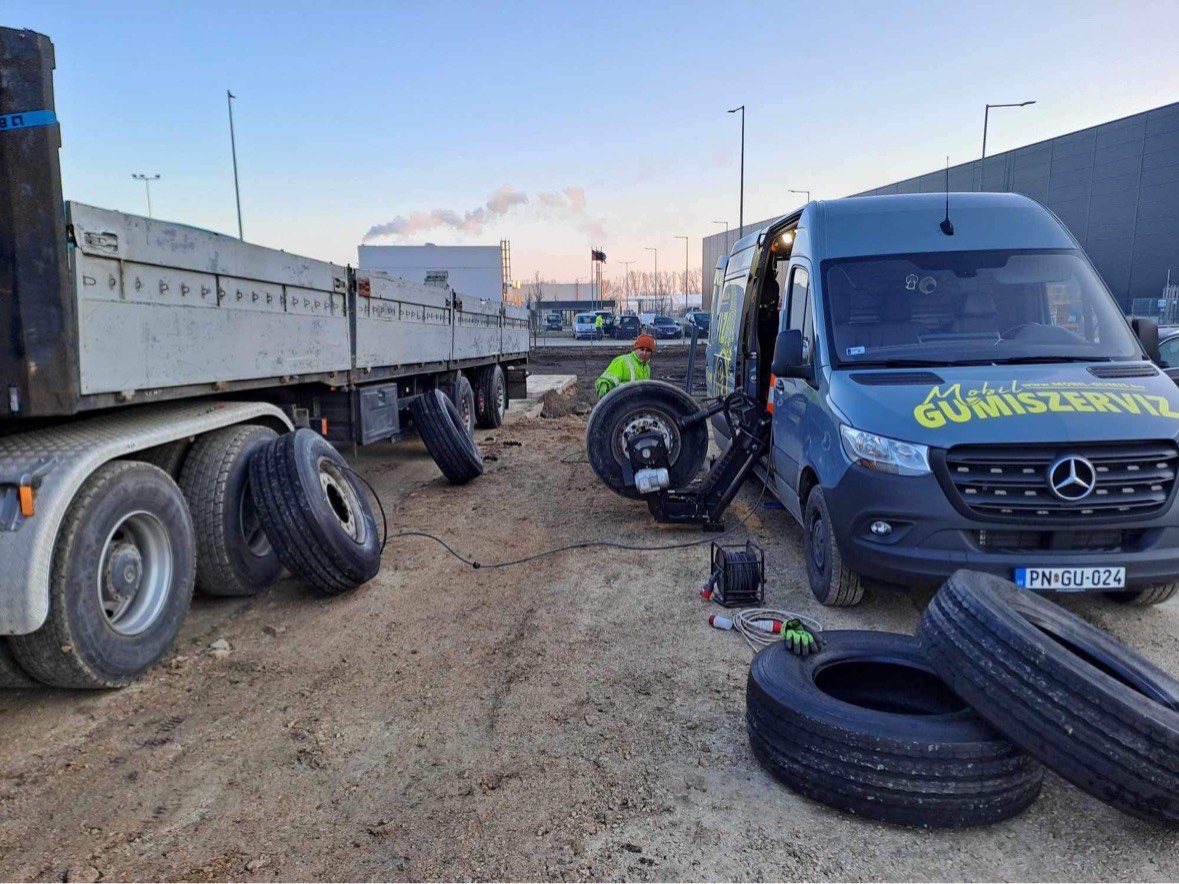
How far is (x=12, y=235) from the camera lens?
326cm

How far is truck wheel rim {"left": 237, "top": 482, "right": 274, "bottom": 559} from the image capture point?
4.89 m

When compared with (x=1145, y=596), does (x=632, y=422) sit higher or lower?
higher

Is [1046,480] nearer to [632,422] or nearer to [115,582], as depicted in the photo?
[632,422]

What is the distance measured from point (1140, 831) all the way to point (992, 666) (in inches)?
28.3

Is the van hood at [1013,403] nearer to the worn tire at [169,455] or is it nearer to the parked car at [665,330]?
the worn tire at [169,455]

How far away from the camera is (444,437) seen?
8.32 meters

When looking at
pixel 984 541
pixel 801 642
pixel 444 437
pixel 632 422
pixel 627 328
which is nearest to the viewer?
pixel 801 642

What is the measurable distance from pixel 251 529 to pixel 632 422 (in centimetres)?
332

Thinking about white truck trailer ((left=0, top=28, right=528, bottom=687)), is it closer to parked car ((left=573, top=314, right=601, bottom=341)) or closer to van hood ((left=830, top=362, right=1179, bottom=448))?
van hood ((left=830, top=362, right=1179, bottom=448))

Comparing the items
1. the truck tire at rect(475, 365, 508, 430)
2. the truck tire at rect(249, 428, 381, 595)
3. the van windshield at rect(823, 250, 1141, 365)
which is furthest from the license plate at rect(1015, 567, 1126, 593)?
the truck tire at rect(475, 365, 508, 430)

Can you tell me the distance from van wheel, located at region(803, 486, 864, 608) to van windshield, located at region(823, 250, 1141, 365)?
0.95 metres

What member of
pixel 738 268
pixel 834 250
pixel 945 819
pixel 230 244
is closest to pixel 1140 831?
pixel 945 819

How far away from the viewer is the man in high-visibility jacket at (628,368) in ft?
28.2

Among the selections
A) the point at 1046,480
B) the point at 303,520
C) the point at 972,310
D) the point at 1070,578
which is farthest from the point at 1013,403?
the point at 303,520
